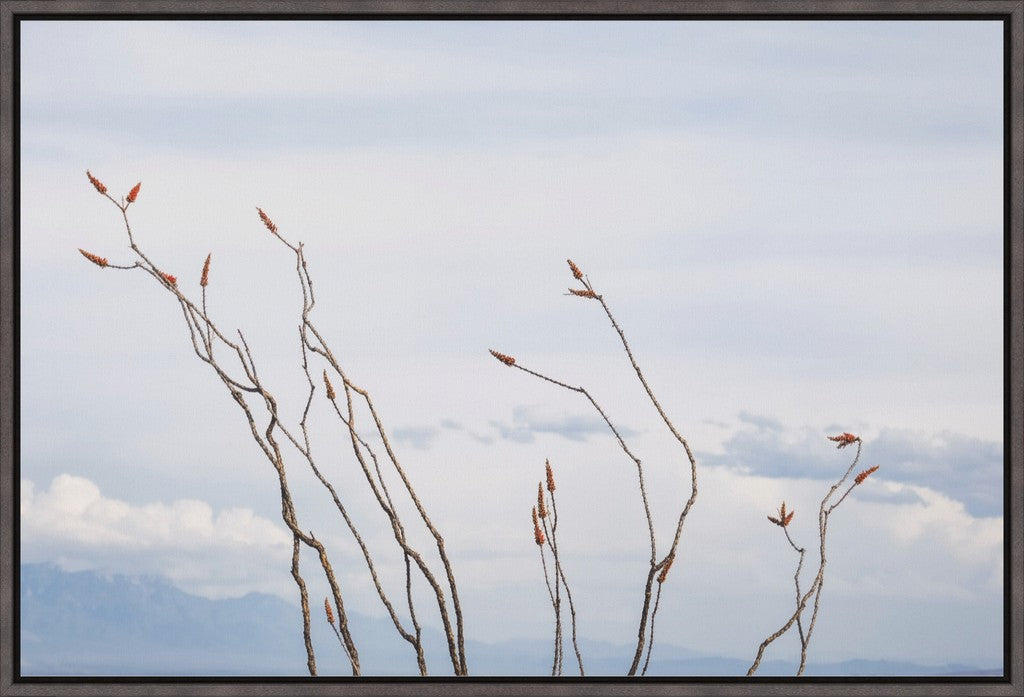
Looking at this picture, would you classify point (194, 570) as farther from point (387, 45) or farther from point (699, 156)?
point (699, 156)

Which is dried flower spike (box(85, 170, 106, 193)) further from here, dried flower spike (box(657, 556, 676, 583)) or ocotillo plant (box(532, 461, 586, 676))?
dried flower spike (box(657, 556, 676, 583))

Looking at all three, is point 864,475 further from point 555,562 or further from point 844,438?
point 555,562

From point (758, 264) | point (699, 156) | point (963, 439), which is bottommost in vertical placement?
point (963, 439)

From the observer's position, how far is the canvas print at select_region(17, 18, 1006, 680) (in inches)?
78.9

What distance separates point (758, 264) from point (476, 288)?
1.80 ft

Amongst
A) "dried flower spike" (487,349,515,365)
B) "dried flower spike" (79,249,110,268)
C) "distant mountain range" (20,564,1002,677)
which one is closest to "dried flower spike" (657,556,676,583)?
"distant mountain range" (20,564,1002,677)

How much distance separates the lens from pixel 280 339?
2.04 metres

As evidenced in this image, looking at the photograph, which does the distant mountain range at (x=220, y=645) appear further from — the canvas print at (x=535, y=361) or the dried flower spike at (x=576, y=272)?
the dried flower spike at (x=576, y=272)

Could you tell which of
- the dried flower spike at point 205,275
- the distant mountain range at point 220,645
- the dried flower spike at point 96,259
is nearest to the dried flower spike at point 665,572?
the distant mountain range at point 220,645

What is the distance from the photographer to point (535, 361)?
201 centimetres

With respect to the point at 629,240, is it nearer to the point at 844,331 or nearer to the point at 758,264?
the point at 758,264
